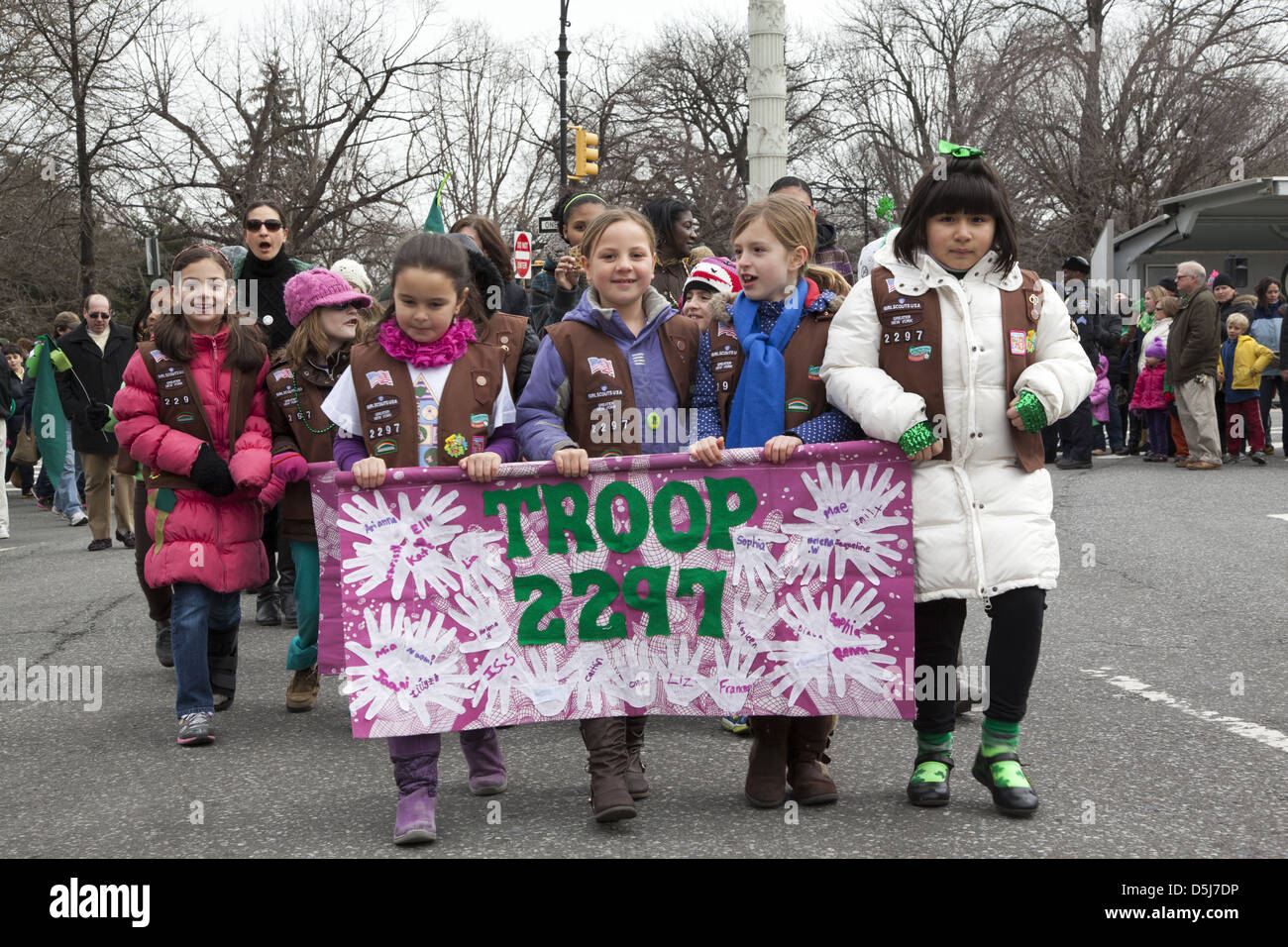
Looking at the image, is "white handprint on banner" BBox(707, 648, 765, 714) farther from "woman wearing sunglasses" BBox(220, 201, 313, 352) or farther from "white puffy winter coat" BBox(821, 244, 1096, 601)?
"woman wearing sunglasses" BBox(220, 201, 313, 352)

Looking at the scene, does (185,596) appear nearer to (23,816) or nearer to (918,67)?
(23,816)

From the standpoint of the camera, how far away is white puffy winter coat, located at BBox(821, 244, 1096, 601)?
4.09 metres

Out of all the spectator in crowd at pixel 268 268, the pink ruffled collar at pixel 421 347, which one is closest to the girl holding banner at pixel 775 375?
the pink ruffled collar at pixel 421 347

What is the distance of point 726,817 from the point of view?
422 centimetres

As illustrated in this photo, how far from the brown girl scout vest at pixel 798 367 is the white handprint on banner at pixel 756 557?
0.37 metres

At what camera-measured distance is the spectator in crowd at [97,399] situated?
12.6 meters

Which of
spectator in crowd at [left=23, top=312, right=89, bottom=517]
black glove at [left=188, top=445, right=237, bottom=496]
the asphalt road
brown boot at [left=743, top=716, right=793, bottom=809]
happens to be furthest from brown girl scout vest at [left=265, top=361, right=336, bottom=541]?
spectator in crowd at [left=23, top=312, right=89, bottom=517]

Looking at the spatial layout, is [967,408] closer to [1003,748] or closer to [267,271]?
[1003,748]

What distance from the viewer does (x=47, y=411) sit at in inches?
558

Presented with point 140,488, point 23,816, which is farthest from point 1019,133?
point 23,816

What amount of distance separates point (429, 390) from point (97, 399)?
928 centimetres

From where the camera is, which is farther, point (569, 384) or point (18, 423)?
point (18, 423)

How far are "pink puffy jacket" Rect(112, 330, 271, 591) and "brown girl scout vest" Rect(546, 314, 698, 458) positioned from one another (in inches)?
63.0

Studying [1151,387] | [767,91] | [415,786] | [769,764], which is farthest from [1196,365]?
[415,786]
